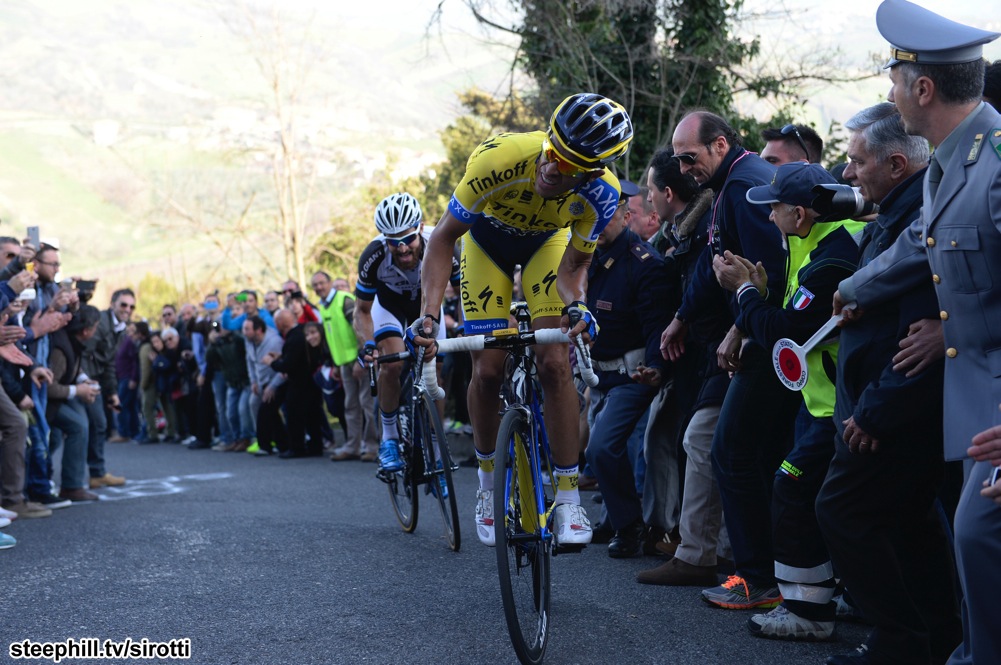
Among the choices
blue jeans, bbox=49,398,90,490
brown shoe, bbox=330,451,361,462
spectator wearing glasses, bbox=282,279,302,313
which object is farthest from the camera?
spectator wearing glasses, bbox=282,279,302,313

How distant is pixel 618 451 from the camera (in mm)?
7016

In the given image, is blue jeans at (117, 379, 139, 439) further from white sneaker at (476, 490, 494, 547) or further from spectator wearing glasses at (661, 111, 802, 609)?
spectator wearing glasses at (661, 111, 802, 609)

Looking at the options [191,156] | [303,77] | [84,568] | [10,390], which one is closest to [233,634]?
[84,568]

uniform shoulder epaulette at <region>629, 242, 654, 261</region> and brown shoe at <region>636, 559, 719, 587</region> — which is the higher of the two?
uniform shoulder epaulette at <region>629, 242, 654, 261</region>

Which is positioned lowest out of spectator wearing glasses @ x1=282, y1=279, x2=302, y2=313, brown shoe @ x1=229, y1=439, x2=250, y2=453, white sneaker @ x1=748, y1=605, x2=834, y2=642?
white sneaker @ x1=748, y1=605, x2=834, y2=642

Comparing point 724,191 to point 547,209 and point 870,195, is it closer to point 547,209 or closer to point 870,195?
point 547,209

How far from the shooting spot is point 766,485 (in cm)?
543

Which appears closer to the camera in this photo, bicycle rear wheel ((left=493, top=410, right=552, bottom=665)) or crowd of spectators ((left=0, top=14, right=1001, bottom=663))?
crowd of spectators ((left=0, top=14, right=1001, bottom=663))

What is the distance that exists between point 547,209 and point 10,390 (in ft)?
19.9

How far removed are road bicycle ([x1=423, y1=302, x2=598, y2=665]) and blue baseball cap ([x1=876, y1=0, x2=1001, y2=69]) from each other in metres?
2.02

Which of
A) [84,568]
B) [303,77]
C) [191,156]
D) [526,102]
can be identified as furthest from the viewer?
[191,156]

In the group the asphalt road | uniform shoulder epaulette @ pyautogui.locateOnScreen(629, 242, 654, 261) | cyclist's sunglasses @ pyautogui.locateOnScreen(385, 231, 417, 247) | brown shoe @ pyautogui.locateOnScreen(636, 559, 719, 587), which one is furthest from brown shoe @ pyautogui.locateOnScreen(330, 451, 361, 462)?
brown shoe @ pyautogui.locateOnScreen(636, 559, 719, 587)

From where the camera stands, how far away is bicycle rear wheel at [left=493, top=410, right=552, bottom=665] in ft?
14.3

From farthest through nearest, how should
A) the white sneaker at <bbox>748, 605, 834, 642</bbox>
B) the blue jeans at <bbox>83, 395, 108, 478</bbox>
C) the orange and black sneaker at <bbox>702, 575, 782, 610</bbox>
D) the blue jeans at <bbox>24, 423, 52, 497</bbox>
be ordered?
the blue jeans at <bbox>83, 395, 108, 478</bbox>, the blue jeans at <bbox>24, 423, 52, 497</bbox>, the orange and black sneaker at <bbox>702, 575, 782, 610</bbox>, the white sneaker at <bbox>748, 605, 834, 642</bbox>
